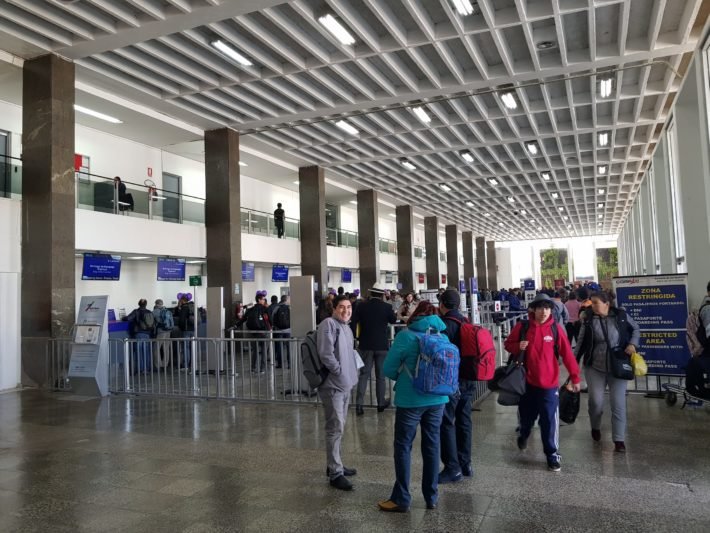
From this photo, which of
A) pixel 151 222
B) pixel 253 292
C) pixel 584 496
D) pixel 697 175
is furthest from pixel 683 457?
pixel 253 292

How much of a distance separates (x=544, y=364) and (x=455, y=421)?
0.99 m

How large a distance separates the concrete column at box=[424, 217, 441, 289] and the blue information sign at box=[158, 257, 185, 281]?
65.1 ft

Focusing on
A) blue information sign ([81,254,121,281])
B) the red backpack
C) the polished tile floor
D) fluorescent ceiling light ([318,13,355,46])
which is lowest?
the polished tile floor

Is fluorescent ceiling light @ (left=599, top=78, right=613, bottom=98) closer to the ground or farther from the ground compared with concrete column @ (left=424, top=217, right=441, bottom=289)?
farther from the ground

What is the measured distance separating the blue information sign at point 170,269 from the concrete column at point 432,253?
19.8 m

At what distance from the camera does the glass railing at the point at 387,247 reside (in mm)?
30250

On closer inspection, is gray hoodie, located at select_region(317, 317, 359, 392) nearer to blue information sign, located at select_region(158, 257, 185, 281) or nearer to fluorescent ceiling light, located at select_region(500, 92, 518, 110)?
fluorescent ceiling light, located at select_region(500, 92, 518, 110)

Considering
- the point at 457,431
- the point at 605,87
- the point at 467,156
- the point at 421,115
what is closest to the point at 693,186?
the point at 605,87

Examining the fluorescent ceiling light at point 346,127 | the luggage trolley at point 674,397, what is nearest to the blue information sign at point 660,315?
the luggage trolley at point 674,397

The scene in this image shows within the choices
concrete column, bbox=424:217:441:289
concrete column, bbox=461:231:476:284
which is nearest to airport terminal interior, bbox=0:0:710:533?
concrete column, bbox=424:217:441:289

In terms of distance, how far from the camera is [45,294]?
A: 10.6m

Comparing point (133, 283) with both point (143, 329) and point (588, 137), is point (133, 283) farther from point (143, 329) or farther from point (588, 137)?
point (588, 137)

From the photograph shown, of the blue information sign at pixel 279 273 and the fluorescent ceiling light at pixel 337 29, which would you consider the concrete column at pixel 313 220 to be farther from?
the fluorescent ceiling light at pixel 337 29

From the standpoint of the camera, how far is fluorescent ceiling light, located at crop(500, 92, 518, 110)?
44.7ft
